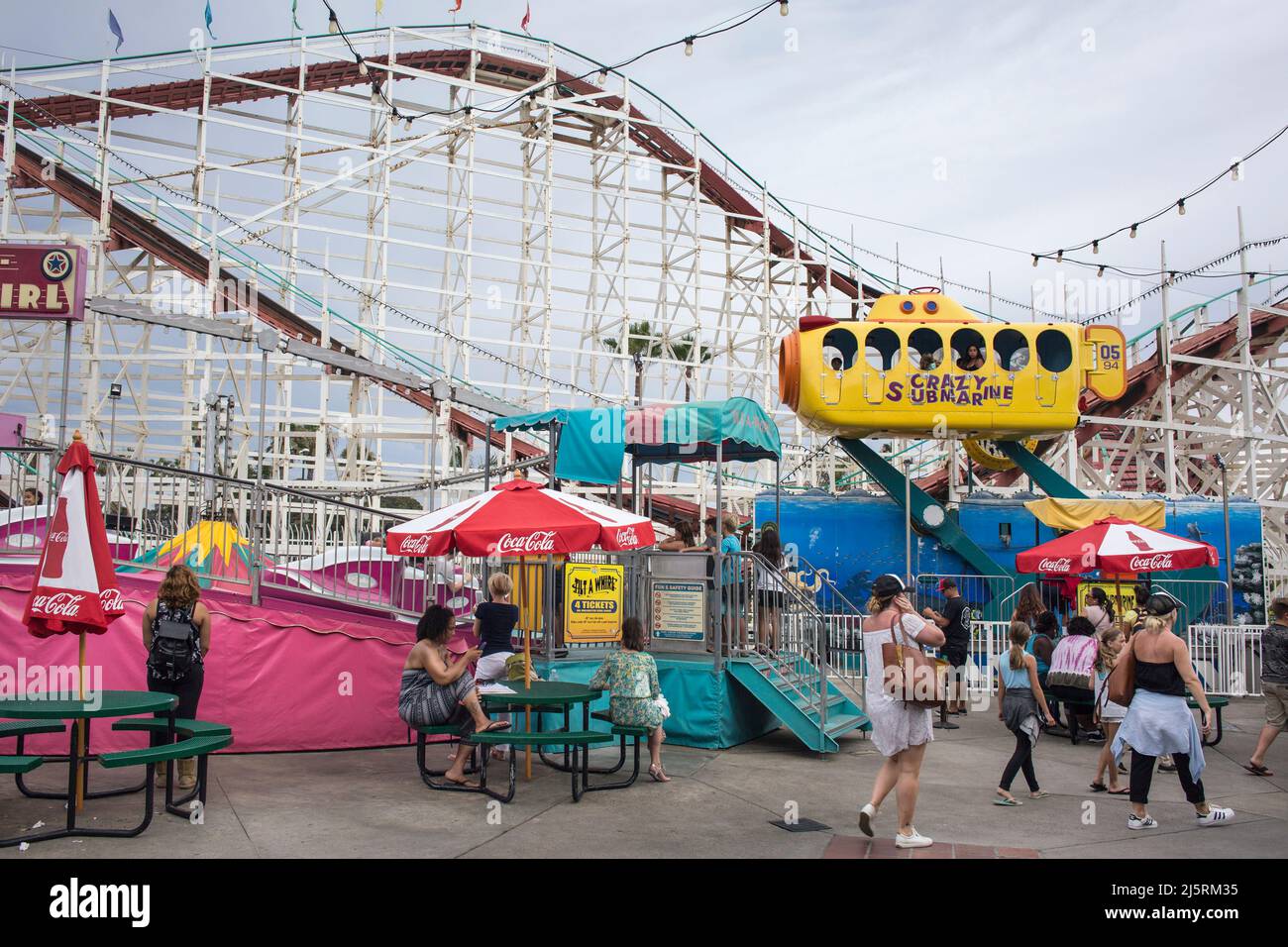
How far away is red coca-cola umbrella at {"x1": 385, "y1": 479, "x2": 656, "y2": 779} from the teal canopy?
78.0 inches

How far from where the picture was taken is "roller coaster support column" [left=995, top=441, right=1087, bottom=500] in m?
18.1

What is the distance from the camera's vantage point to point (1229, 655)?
50.2 feet

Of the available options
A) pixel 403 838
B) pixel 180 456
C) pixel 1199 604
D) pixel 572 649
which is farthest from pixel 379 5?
pixel 403 838

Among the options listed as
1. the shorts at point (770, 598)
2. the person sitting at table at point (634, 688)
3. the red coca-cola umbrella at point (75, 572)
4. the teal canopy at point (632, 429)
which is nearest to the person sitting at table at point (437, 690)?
the person sitting at table at point (634, 688)

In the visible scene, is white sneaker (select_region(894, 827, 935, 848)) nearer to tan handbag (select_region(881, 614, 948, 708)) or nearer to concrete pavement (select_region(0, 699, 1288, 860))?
concrete pavement (select_region(0, 699, 1288, 860))

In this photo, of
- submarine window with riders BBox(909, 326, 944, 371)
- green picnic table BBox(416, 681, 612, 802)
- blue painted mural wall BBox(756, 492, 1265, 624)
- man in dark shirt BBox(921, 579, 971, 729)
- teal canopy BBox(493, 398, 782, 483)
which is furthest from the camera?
blue painted mural wall BBox(756, 492, 1265, 624)

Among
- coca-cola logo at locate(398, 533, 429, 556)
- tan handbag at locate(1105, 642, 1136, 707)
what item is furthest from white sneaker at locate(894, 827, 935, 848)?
coca-cola logo at locate(398, 533, 429, 556)

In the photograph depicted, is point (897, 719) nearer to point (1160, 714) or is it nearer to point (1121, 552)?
point (1160, 714)

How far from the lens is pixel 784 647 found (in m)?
11.2

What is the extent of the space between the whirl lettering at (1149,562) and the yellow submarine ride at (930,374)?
471 centimetres

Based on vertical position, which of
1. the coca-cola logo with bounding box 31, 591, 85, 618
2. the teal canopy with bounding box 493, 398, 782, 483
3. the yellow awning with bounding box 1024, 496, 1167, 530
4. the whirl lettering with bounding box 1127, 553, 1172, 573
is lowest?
the coca-cola logo with bounding box 31, 591, 85, 618

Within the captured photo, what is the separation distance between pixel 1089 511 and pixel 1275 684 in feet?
24.4
